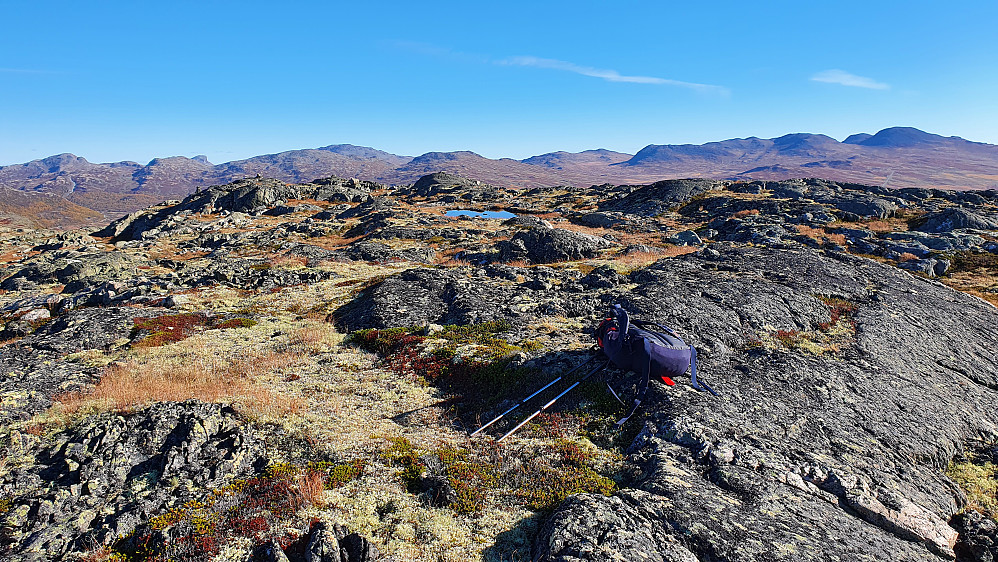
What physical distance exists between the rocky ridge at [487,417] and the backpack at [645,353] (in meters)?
0.80

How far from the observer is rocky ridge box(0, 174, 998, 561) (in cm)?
810

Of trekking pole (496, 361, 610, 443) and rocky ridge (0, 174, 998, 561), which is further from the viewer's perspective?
trekking pole (496, 361, 610, 443)

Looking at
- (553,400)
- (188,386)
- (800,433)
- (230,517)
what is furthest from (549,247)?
(230,517)

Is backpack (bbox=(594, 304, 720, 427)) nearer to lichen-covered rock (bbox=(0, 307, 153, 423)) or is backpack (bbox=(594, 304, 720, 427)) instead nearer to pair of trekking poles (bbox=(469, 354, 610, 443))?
pair of trekking poles (bbox=(469, 354, 610, 443))

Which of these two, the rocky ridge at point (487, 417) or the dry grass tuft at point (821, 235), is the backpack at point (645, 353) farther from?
the dry grass tuft at point (821, 235)

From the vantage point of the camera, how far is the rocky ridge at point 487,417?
810 centimetres

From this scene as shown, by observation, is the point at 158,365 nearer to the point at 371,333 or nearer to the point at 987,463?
the point at 371,333

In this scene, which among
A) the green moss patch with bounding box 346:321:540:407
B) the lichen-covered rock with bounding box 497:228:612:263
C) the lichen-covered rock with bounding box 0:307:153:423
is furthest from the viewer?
the lichen-covered rock with bounding box 497:228:612:263

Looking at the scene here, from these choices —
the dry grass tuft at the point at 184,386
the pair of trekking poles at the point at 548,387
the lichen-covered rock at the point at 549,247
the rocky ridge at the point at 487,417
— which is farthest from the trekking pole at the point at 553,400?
the lichen-covered rock at the point at 549,247

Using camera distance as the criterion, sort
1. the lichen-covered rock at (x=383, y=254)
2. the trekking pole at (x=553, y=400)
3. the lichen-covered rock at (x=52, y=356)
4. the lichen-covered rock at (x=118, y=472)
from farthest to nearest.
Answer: the lichen-covered rock at (x=383, y=254) < the lichen-covered rock at (x=52, y=356) < the trekking pole at (x=553, y=400) < the lichen-covered rock at (x=118, y=472)

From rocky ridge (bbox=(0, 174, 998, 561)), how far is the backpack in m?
0.80

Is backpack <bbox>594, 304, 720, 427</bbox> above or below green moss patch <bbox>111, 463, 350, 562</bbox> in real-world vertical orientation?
above

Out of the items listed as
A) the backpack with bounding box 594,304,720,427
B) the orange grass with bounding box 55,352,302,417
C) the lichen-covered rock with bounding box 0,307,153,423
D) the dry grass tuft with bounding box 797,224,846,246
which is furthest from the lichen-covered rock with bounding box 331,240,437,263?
the dry grass tuft with bounding box 797,224,846,246

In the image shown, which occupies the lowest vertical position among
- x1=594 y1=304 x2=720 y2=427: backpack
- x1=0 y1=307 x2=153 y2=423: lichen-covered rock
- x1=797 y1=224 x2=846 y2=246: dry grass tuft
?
x1=797 y1=224 x2=846 y2=246: dry grass tuft
